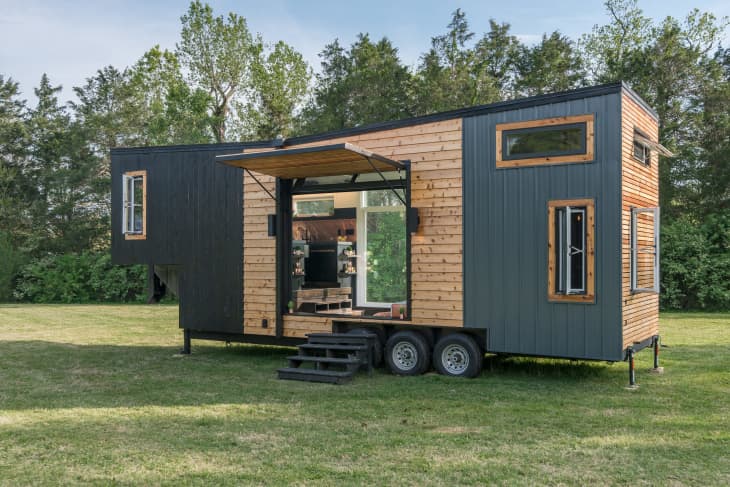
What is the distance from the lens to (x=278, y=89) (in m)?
28.5

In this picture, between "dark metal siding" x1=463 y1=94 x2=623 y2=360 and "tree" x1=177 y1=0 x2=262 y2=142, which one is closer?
Result: "dark metal siding" x1=463 y1=94 x2=623 y2=360

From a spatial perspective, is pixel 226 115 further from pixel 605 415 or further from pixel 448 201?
pixel 605 415

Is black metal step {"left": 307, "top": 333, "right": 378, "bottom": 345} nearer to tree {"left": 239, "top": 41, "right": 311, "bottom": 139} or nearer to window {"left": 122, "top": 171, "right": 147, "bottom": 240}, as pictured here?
window {"left": 122, "top": 171, "right": 147, "bottom": 240}

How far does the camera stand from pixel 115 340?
1226 cm

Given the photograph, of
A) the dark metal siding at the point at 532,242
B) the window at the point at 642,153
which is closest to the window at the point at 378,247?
the dark metal siding at the point at 532,242

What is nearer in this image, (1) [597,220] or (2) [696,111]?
(1) [597,220]

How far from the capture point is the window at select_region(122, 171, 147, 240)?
10391 millimetres

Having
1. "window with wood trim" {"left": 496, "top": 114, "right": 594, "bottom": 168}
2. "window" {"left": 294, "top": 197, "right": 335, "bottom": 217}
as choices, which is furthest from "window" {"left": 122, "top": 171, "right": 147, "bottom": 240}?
"window with wood trim" {"left": 496, "top": 114, "right": 594, "bottom": 168}

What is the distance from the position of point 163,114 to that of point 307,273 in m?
20.1

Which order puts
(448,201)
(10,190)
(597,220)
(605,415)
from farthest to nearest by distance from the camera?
1. (10,190)
2. (448,201)
3. (597,220)
4. (605,415)

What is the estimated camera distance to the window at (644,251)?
24.2ft

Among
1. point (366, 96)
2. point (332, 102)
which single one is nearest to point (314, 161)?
point (366, 96)

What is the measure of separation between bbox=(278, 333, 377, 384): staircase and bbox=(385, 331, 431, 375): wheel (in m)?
0.27

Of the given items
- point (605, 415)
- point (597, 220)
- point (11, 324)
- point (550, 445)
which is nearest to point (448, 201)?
point (597, 220)
